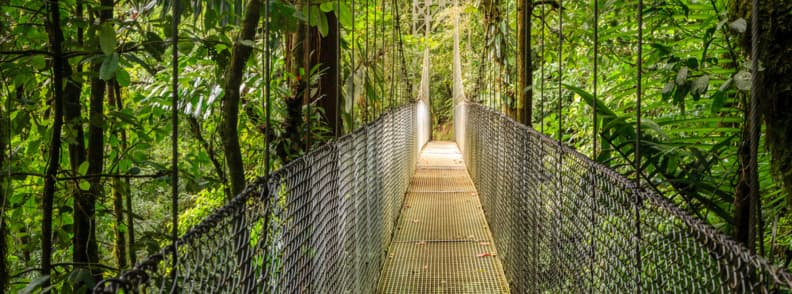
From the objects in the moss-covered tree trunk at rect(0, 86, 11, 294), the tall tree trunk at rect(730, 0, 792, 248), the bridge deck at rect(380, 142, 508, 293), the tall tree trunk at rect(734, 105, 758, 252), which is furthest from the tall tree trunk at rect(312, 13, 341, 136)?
the tall tree trunk at rect(730, 0, 792, 248)

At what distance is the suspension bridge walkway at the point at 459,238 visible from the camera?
827mm

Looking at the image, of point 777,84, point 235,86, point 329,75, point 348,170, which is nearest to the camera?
point 777,84

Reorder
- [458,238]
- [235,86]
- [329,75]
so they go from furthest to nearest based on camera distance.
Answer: [458,238] < [329,75] < [235,86]

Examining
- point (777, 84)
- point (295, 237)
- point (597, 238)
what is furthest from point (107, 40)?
point (777, 84)

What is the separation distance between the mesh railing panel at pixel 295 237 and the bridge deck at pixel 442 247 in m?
0.21

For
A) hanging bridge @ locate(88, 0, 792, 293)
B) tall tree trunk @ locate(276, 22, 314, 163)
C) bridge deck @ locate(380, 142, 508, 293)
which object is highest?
tall tree trunk @ locate(276, 22, 314, 163)

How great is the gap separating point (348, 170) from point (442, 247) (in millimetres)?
1489

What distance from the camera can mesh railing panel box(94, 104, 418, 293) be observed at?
31.1 inches

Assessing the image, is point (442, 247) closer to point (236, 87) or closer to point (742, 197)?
point (236, 87)

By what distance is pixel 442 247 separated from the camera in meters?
3.41

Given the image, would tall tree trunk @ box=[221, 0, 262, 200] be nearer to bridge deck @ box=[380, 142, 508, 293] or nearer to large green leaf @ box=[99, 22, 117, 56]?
large green leaf @ box=[99, 22, 117, 56]

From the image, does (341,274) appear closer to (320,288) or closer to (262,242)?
(320,288)

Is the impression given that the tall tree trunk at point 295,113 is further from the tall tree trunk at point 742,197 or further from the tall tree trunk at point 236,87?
the tall tree trunk at point 742,197

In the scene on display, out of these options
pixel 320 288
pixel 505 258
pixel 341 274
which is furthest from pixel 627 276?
pixel 505 258
